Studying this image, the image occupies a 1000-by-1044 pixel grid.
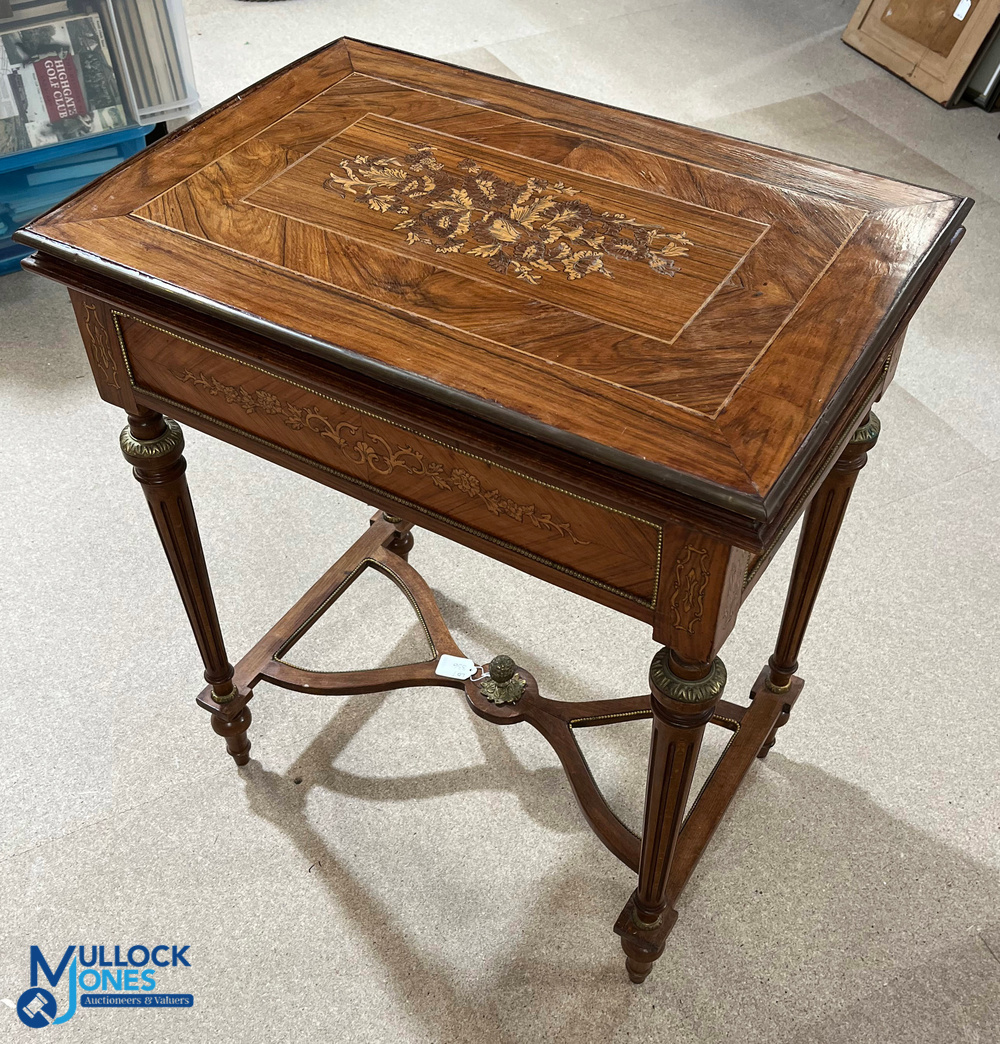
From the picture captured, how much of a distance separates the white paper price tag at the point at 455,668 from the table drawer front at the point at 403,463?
57 centimetres

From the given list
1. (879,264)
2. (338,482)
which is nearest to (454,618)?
(338,482)

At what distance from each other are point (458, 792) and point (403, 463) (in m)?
0.84

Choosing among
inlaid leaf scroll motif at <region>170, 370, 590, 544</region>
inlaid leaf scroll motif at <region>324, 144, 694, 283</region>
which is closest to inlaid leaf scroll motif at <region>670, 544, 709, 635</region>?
inlaid leaf scroll motif at <region>170, 370, 590, 544</region>

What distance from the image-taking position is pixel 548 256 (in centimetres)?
119

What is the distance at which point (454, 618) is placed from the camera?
2.08 m

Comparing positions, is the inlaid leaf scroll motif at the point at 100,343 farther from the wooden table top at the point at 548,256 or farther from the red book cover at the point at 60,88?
the red book cover at the point at 60,88

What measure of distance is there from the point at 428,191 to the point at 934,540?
1.40m

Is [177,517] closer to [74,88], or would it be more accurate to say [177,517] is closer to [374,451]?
[374,451]

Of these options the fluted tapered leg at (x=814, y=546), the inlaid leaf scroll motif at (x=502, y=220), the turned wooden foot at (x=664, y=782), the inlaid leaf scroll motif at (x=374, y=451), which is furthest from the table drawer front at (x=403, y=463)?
the fluted tapered leg at (x=814, y=546)

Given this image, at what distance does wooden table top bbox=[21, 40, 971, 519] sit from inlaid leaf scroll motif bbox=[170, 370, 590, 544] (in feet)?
0.34

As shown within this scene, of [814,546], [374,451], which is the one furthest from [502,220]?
[814,546]

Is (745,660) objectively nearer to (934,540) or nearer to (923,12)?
(934,540)

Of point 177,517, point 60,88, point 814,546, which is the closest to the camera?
point 177,517

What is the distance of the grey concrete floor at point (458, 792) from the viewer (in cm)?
156
